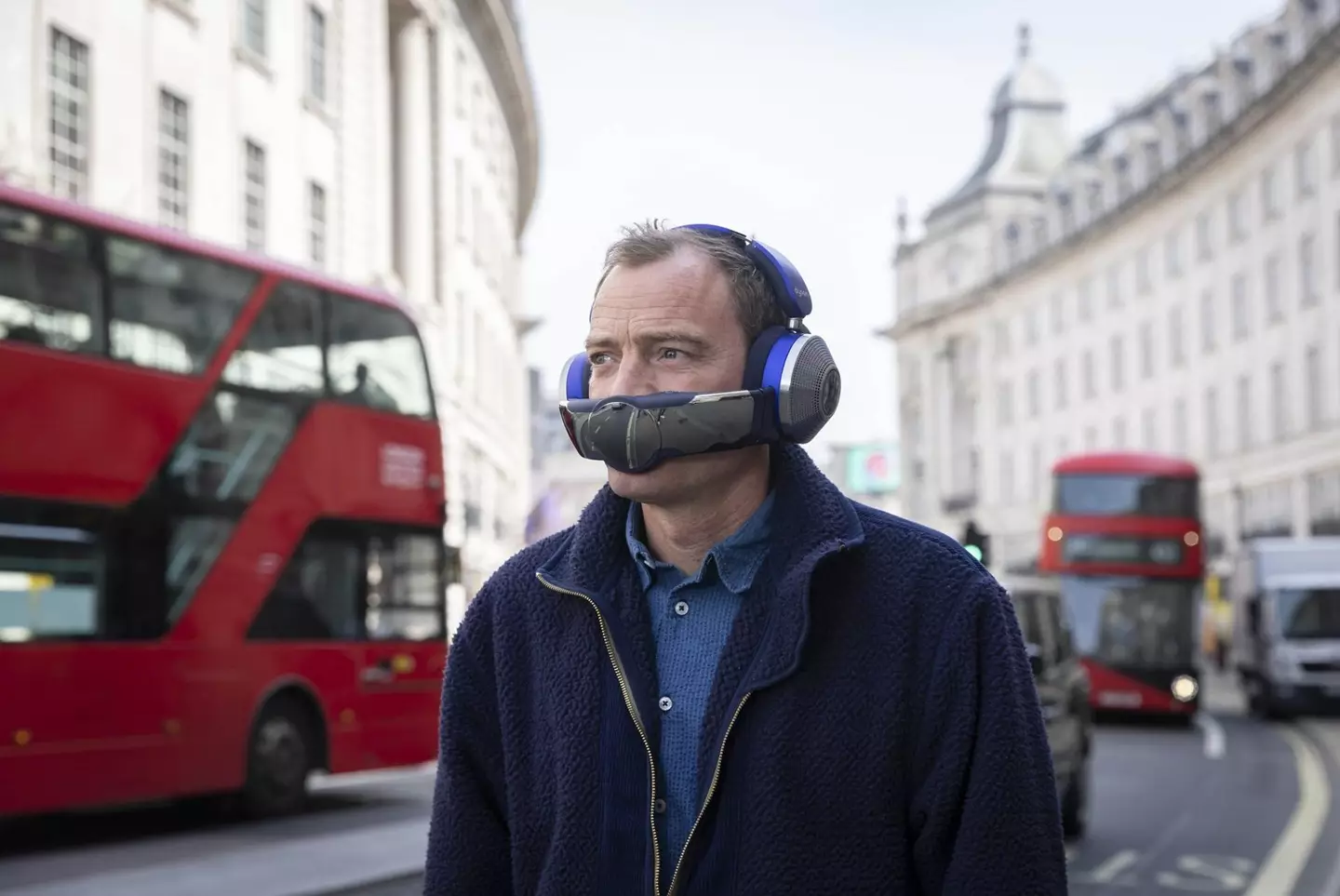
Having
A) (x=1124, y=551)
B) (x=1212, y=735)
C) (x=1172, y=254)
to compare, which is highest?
(x=1172, y=254)

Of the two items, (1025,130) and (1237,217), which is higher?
(1025,130)

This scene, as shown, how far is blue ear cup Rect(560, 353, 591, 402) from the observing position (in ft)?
8.42

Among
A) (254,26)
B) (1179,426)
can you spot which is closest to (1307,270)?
(1179,426)

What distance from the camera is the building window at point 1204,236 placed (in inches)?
2183

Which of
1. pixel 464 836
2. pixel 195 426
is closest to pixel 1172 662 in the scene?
pixel 195 426

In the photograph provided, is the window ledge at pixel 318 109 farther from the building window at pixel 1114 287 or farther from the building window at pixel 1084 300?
the building window at pixel 1084 300

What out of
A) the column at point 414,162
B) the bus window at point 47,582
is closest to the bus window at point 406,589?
the bus window at point 47,582

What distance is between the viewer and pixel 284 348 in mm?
13453

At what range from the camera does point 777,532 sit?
93.3 inches

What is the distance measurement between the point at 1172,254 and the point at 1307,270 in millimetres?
12361

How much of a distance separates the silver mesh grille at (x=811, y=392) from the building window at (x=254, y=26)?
2214cm

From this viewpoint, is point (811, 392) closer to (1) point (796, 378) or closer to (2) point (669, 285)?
(1) point (796, 378)

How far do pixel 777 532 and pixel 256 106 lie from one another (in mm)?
22564

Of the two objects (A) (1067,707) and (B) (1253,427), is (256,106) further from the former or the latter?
(B) (1253,427)
